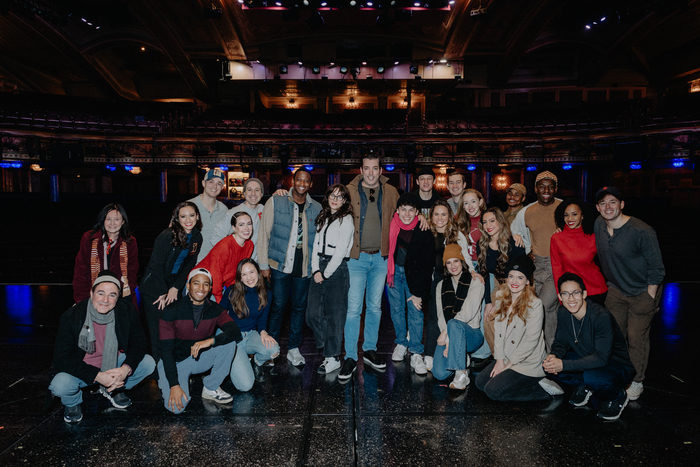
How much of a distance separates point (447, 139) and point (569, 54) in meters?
12.2

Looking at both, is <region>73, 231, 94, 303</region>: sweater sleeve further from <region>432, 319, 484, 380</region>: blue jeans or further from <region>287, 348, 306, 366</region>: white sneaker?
<region>432, 319, 484, 380</region>: blue jeans

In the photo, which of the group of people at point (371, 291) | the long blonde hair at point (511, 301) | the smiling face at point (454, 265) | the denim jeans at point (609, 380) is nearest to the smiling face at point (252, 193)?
the group of people at point (371, 291)

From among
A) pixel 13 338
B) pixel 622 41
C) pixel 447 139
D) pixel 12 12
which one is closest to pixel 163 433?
pixel 13 338

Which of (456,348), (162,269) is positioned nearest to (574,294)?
(456,348)

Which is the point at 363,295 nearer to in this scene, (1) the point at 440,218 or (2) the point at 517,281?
(1) the point at 440,218

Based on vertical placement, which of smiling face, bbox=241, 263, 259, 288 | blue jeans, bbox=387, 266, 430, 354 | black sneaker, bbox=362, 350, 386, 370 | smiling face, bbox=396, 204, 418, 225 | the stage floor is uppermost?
smiling face, bbox=396, 204, 418, 225

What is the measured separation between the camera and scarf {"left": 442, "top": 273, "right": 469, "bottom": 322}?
3.29 metres

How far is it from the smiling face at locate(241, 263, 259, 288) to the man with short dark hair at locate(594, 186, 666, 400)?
3.01m

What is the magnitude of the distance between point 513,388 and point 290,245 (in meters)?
2.26

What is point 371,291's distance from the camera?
3635 mm

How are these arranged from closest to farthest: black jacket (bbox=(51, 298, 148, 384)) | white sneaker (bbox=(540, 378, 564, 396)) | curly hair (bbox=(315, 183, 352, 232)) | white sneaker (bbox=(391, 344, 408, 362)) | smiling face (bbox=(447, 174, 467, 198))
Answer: black jacket (bbox=(51, 298, 148, 384)) → white sneaker (bbox=(540, 378, 564, 396)) → curly hair (bbox=(315, 183, 352, 232)) → white sneaker (bbox=(391, 344, 408, 362)) → smiling face (bbox=(447, 174, 467, 198))

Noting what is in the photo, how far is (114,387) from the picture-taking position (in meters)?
2.64

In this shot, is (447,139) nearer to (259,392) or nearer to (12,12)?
(259,392)

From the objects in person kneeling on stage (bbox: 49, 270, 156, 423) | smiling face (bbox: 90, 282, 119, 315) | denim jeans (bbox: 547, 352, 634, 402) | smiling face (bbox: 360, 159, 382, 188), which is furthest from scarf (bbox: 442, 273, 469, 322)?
smiling face (bbox: 90, 282, 119, 315)
